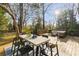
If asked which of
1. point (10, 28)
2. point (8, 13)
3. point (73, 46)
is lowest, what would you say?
point (73, 46)

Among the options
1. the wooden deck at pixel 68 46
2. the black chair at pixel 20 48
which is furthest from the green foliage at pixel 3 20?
the wooden deck at pixel 68 46

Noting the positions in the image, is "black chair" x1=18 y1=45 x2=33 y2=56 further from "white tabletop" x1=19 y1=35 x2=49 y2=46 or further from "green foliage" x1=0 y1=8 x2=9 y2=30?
"green foliage" x1=0 y1=8 x2=9 y2=30

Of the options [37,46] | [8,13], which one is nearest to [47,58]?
[37,46]

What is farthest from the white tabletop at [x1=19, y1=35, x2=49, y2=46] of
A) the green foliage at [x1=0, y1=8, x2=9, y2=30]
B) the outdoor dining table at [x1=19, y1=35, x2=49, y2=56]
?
the green foliage at [x1=0, y1=8, x2=9, y2=30]

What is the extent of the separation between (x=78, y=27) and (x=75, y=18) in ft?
0.34

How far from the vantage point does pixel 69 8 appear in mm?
2016

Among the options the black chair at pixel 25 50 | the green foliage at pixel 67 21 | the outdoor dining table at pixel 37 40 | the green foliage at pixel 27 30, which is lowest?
the black chair at pixel 25 50

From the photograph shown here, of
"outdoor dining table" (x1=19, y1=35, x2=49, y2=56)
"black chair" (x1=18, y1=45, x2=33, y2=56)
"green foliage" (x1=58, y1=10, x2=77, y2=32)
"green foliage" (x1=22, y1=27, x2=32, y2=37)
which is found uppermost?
"green foliage" (x1=58, y1=10, x2=77, y2=32)

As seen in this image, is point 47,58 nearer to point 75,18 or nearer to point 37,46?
point 37,46

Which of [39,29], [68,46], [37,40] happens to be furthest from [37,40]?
[68,46]

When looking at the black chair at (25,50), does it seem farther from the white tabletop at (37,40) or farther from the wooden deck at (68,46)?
the wooden deck at (68,46)

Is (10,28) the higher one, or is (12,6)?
(12,6)

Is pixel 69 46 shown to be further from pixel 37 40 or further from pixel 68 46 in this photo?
pixel 37 40

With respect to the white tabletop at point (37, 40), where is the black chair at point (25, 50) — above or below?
below
